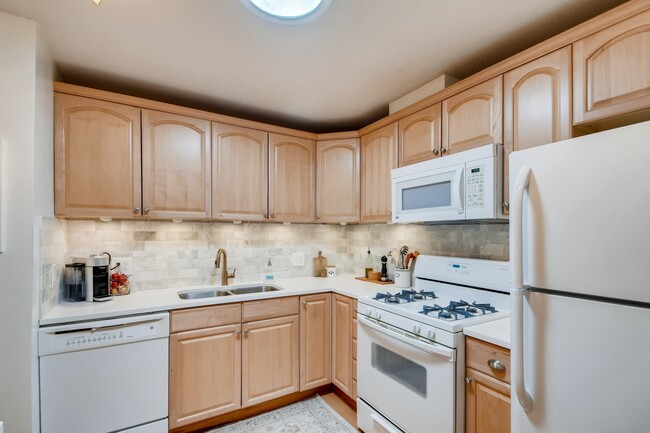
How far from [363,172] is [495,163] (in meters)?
1.25

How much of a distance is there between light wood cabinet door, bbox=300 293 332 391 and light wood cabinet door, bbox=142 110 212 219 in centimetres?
107

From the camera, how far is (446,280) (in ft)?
7.29

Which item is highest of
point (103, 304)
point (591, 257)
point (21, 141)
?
point (21, 141)

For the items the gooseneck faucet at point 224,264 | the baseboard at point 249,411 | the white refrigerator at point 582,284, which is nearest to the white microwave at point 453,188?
the white refrigerator at point 582,284

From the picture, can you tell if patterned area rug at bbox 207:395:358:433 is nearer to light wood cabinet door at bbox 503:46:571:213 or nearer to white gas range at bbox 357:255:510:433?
white gas range at bbox 357:255:510:433

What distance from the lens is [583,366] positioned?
1022 millimetres

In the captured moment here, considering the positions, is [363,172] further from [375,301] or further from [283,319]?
[283,319]

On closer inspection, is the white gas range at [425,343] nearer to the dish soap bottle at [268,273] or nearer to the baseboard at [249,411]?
the baseboard at [249,411]

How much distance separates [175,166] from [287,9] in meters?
1.37

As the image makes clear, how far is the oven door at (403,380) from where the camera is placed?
154 centimetres

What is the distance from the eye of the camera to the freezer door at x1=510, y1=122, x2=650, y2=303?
3.02 ft

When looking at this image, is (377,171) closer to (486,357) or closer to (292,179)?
(292,179)

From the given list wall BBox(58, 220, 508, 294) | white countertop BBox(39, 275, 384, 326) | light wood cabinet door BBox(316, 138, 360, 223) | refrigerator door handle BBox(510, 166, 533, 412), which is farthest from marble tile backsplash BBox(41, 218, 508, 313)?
refrigerator door handle BBox(510, 166, 533, 412)

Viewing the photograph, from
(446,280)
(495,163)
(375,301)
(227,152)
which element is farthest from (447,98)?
(227,152)
